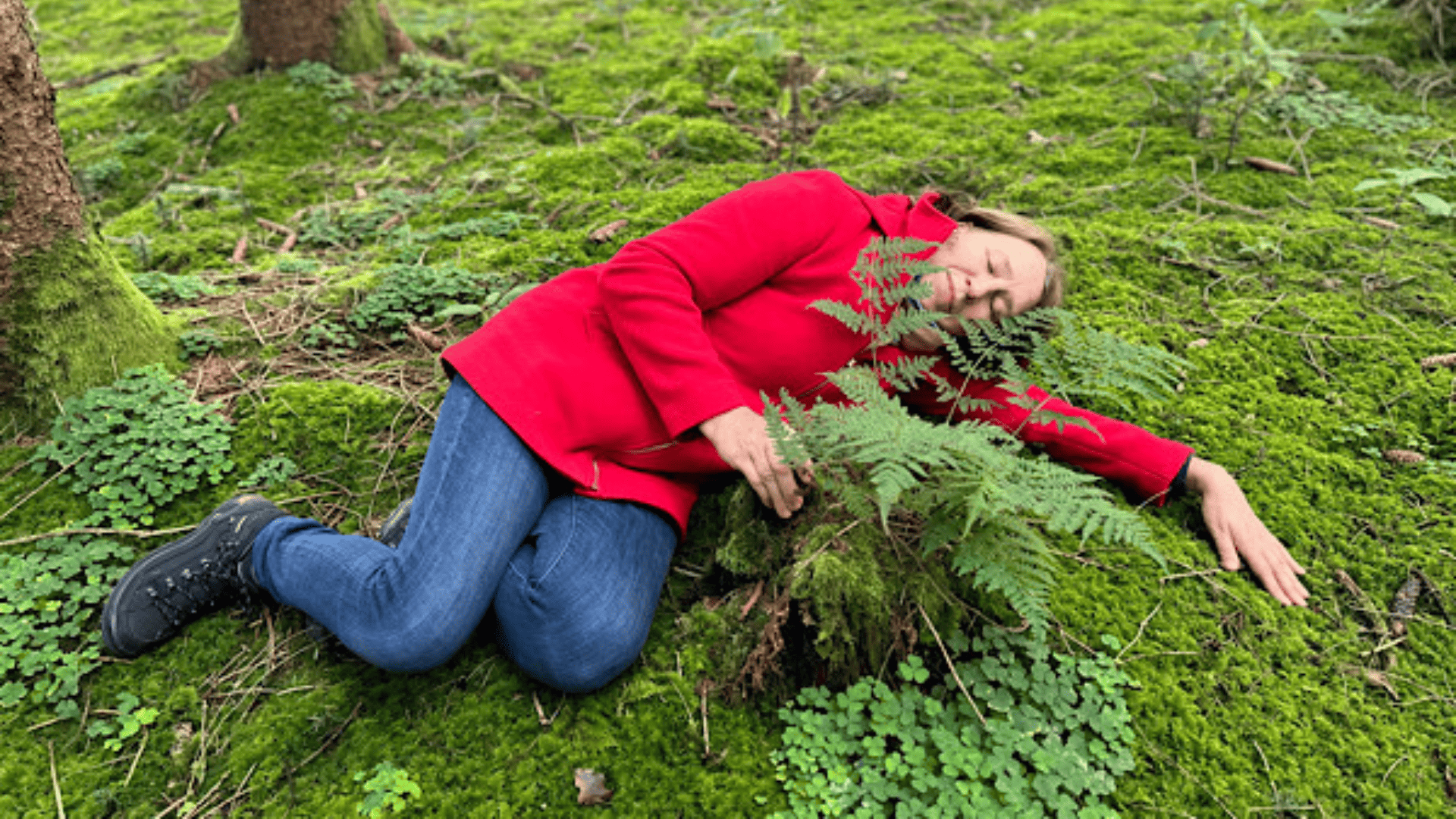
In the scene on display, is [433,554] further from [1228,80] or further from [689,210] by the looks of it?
[1228,80]

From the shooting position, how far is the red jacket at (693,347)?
98.1 inches

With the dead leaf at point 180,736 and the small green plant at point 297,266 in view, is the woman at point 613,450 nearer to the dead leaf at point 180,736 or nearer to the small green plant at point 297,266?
the dead leaf at point 180,736

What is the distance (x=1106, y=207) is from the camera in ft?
15.1

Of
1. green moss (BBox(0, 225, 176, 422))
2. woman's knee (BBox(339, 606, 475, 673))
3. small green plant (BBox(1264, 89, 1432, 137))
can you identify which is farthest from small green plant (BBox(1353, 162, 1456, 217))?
green moss (BBox(0, 225, 176, 422))

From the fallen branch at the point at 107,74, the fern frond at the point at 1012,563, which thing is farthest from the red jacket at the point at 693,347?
the fallen branch at the point at 107,74

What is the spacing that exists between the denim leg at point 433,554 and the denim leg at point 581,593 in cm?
10

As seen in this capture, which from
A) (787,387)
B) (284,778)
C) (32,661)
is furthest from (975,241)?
(32,661)

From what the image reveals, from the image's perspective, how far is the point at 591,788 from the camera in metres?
2.14

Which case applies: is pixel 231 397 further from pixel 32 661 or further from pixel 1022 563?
pixel 1022 563

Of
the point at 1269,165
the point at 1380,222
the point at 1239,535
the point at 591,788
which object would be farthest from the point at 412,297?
the point at 1380,222

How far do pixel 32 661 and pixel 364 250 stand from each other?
2.55 m

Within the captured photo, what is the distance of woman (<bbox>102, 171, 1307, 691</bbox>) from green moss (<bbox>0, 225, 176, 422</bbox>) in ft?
3.09

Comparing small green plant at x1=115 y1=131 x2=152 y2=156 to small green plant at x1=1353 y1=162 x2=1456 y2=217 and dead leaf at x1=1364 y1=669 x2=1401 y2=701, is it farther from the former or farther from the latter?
small green plant at x1=1353 y1=162 x2=1456 y2=217

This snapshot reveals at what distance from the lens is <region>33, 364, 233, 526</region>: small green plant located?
2.80 metres
